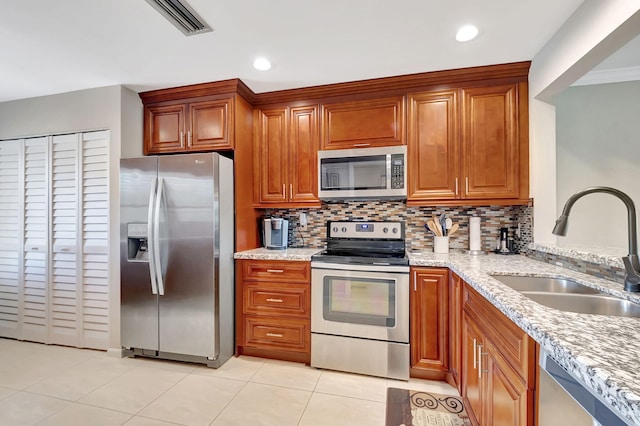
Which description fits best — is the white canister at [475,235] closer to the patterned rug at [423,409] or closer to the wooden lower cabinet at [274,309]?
the patterned rug at [423,409]

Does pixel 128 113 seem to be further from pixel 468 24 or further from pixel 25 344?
pixel 468 24

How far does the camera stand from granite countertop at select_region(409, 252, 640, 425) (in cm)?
55

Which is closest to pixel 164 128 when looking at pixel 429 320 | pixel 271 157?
pixel 271 157

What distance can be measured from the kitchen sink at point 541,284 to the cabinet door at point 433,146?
0.90 metres

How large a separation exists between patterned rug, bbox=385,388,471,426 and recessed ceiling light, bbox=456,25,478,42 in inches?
93.3

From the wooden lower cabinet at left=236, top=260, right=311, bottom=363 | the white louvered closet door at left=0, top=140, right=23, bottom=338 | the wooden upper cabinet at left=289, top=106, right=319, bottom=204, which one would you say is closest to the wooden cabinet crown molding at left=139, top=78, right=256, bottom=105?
the wooden upper cabinet at left=289, top=106, right=319, bottom=204

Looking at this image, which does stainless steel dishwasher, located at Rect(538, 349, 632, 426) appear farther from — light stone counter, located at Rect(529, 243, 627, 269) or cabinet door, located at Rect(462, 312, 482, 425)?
light stone counter, located at Rect(529, 243, 627, 269)

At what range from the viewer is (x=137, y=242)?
2508mm

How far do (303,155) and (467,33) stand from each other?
1.52 metres

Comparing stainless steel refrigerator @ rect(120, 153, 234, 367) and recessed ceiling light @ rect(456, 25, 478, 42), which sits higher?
recessed ceiling light @ rect(456, 25, 478, 42)

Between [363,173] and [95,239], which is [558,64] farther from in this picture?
[95,239]

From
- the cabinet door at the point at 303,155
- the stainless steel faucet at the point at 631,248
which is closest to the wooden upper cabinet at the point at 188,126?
the cabinet door at the point at 303,155

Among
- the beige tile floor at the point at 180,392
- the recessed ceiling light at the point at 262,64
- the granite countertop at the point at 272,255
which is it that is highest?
the recessed ceiling light at the point at 262,64

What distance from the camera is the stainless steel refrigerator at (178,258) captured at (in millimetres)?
2299
